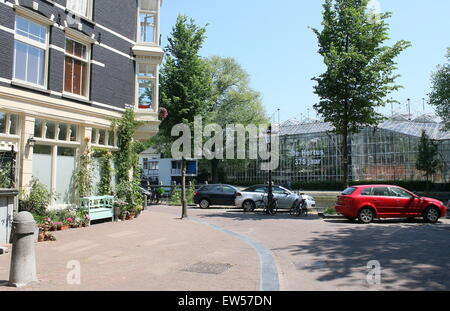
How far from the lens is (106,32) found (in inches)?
602

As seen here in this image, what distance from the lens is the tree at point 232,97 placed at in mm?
42594

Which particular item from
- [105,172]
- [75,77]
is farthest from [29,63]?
[105,172]

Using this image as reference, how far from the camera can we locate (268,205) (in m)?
18.4

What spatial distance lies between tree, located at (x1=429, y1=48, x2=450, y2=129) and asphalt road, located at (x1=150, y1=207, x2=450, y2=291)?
2217 centimetres

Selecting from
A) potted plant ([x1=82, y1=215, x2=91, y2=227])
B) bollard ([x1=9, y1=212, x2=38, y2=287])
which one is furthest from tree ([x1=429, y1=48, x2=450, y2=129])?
bollard ([x1=9, y1=212, x2=38, y2=287])

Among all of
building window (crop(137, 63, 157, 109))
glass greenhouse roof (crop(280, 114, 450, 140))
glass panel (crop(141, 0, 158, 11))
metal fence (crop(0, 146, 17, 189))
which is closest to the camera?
metal fence (crop(0, 146, 17, 189))

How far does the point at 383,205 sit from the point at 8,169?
13.6m

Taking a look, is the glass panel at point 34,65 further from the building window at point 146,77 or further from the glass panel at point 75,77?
the building window at point 146,77

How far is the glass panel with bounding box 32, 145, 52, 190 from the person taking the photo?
12.1 metres

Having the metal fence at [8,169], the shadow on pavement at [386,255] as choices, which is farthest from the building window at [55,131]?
the shadow on pavement at [386,255]

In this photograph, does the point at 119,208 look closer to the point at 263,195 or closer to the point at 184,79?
the point at 263,195

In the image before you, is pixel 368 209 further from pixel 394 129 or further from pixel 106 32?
pixel 394 129

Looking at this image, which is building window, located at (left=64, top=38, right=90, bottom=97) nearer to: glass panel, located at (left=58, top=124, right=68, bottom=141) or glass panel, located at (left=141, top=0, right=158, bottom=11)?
glass panel, located at (left=58, top=124, right=68, bottom=141)
